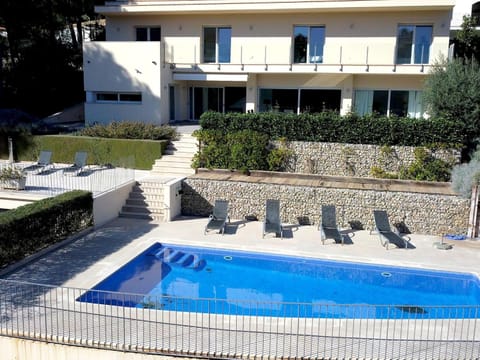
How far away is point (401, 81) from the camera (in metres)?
27.1

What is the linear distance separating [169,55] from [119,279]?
19.0 metres

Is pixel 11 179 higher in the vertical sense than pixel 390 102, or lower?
lower

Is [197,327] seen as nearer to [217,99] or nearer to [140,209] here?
[140,209]

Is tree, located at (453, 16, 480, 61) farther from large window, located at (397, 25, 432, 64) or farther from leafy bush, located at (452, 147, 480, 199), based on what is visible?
leafy bush, located at (452, 147, 480, 199)

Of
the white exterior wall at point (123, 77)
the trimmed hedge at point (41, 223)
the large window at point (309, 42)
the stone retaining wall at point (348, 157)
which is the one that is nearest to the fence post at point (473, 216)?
the stone retaining wall at point (348, 157)

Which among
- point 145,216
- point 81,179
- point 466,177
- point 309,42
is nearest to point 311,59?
point 309,42

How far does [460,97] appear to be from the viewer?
2134 cm

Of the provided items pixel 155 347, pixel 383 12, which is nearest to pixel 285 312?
pixel 155 347

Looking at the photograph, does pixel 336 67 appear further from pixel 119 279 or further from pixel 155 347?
pixel 155 347

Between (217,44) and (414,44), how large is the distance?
11299mm

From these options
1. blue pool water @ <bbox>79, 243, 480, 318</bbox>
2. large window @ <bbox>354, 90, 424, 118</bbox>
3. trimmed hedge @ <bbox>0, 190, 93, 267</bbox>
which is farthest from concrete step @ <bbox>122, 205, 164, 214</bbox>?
large window @ <bbox>354, 90, 424, 118</bbox>

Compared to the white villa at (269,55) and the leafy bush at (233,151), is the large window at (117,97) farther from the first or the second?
the leafy bush at (233,151)

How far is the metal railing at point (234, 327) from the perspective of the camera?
31.5 feet

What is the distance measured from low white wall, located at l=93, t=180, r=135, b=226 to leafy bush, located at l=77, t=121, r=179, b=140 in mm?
4461
